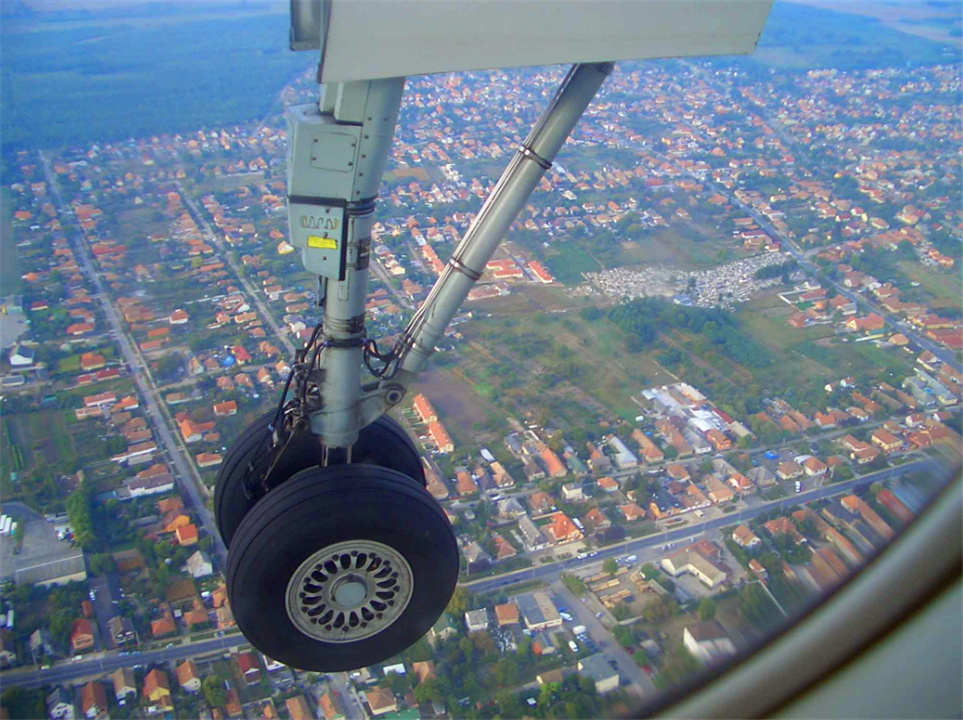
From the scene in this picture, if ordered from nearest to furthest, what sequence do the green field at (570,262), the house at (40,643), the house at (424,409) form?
the house at (40,643), the house at (424,409), the green field at (570,262)

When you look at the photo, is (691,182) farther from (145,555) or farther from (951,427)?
(951,427)

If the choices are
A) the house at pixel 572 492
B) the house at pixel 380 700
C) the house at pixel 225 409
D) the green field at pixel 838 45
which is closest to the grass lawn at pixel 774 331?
the house at pixel 572 492

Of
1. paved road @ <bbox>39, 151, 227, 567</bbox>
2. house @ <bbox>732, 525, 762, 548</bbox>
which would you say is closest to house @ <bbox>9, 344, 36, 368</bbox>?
paved road @ <bbox>39, 151, 227, 567</bbox>

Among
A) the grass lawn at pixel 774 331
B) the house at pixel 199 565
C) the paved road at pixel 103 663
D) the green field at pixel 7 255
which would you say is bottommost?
the paved road at pixel 103 663

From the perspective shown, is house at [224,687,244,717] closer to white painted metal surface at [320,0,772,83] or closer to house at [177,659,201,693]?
house at [177,659,201,693]

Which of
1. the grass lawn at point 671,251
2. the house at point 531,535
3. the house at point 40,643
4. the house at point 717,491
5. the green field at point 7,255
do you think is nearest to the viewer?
the house at point 40,643

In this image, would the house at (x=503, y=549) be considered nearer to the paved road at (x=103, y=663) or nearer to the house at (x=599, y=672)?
the house at (x=599, y=672)
